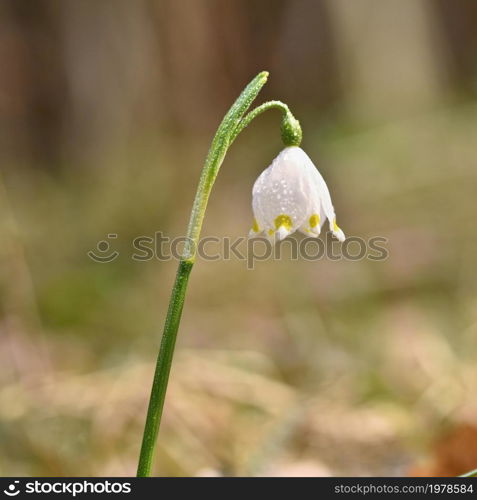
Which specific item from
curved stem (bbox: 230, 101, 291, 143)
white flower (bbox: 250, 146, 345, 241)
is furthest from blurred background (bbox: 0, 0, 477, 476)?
curved stem (bbox: 230, 101, 291, 143)

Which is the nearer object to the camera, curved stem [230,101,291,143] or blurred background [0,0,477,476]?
curved stem [230,101,291,143]

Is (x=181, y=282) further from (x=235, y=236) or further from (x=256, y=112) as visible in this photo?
(x=235, y=236)

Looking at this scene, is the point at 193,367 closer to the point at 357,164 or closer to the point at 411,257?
the point at 411,257

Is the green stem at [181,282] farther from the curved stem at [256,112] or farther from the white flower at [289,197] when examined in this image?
the white flower at [289,197]

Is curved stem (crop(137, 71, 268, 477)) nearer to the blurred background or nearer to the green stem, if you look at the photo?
the green stem

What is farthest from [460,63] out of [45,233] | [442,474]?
[442,474]

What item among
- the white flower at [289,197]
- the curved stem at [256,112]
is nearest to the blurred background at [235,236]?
the white flower at [289,197]
